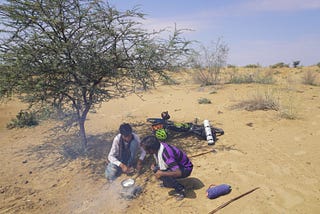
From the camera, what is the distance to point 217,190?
14.0 ft

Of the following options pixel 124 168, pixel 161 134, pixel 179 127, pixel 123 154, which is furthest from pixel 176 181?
pixel 179 127

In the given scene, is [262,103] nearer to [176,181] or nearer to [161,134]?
[161,134]

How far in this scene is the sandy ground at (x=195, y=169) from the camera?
426 cm

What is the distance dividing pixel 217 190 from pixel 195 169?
1.02m

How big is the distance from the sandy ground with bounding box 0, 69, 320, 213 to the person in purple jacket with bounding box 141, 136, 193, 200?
9.5 inches

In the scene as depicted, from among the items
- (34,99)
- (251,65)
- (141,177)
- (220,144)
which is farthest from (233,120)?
(251,65)

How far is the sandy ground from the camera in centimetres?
426

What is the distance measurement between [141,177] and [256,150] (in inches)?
99.8

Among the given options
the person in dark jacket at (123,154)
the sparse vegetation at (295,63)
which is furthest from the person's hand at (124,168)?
the sparse vegetation at (295,63)

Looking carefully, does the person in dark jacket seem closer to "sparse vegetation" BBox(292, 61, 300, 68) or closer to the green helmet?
the green helmet

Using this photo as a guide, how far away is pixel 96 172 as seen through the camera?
5617mm

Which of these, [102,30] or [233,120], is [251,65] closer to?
[233,120]

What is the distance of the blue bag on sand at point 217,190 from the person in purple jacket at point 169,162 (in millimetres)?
428

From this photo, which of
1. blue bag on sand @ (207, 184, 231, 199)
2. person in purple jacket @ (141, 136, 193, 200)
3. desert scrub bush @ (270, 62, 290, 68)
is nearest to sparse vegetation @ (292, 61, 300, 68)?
desert scrub bush @ (270, 62, 290, 68)
